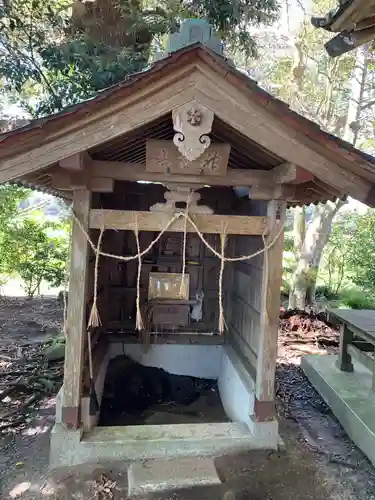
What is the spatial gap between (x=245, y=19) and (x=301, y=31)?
4.58 meters

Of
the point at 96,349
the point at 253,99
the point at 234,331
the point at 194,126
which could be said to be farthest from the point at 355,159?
the point at 96,349

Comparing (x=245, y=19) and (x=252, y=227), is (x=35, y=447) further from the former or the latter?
(x=245, y=19)

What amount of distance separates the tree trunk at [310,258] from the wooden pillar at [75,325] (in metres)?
9.05

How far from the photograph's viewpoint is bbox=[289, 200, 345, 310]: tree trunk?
11.6 meters

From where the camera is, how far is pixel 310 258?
38.8 feet

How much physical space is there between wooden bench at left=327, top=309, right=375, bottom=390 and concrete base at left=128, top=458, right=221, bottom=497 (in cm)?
311

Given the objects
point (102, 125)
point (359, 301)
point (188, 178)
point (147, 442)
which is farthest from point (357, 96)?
point (147, 442)

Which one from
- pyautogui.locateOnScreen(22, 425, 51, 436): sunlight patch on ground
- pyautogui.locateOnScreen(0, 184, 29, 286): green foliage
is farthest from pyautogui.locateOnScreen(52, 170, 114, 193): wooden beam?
pyautogui.locateOnScreen(0, 184, 29, 286): green foliage

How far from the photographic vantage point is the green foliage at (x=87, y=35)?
7566 millimetres

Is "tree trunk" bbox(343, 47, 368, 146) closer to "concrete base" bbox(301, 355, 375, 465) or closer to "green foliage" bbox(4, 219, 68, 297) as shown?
"concrete base" bbox(301, 355, 375, 465)

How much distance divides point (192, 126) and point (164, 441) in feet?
10.9

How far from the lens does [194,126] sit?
3424 millimetres

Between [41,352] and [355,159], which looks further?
[41,352]

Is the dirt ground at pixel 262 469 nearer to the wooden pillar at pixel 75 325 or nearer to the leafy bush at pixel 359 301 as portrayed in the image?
the wooden pillar at pixel 75 325
